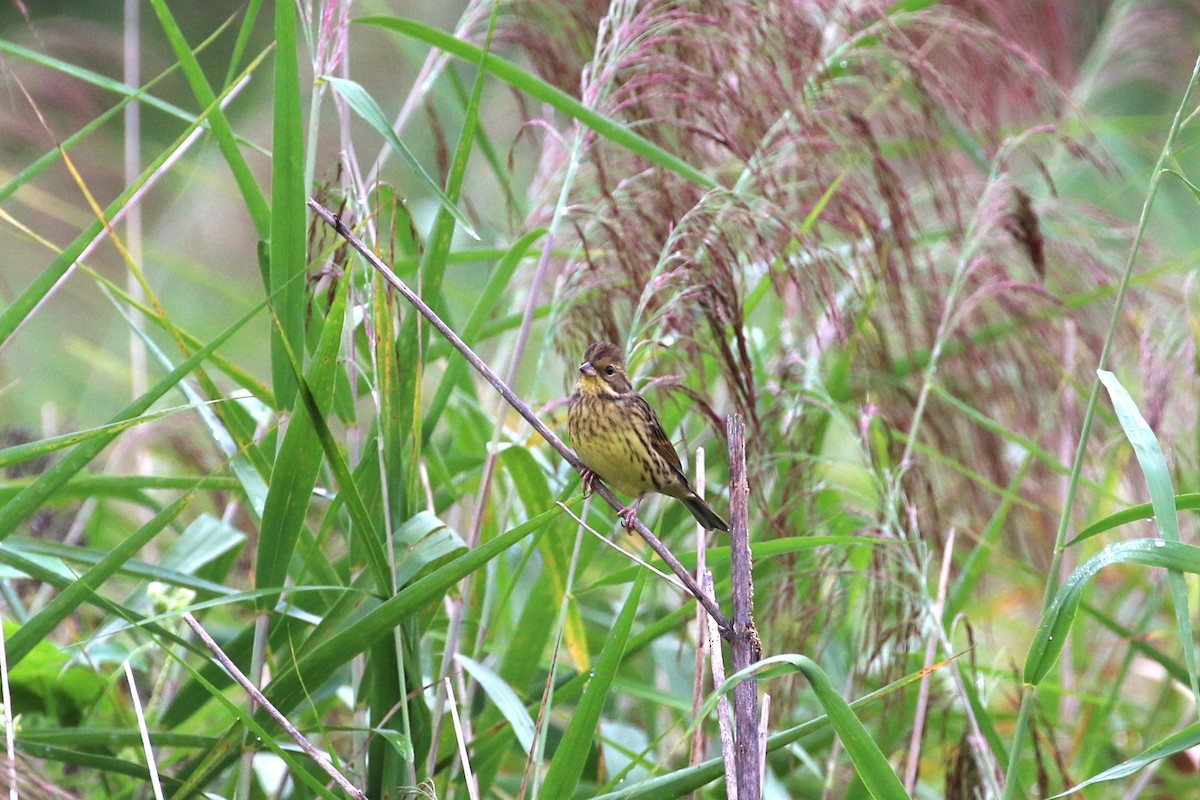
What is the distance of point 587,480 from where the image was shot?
2465 millimetres

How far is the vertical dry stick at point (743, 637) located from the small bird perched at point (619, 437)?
0.88 metres

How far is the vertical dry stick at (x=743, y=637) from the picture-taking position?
5.94ft

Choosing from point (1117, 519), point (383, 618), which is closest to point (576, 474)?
point (383, 618)

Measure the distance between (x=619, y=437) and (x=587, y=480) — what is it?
1.30 ft

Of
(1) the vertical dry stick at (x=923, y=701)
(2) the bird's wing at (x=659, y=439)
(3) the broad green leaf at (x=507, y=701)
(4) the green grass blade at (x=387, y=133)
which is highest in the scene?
(4) the green grass blade at (x=387, y=133)

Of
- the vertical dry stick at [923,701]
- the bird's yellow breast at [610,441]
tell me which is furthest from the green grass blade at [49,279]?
the vertical dry stick at [923,701]

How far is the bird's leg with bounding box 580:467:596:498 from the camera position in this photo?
2.38 meters

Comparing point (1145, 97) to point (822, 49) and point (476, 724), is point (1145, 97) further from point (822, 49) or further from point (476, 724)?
point (476, 724)

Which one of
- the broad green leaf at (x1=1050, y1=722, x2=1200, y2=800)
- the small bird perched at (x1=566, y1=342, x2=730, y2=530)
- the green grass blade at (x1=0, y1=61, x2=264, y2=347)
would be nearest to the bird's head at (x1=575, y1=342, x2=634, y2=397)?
the small bird perched at (x1=566, y1=342, x2=730, y2=530)

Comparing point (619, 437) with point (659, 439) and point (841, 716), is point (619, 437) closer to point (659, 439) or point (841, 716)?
point (659, 439)

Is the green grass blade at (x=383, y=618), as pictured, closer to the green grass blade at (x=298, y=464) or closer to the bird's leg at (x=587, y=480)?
the green grass blade at (x=298, y=464)

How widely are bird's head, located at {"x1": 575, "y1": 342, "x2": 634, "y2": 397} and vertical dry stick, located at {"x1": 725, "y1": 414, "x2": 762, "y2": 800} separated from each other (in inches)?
30.2

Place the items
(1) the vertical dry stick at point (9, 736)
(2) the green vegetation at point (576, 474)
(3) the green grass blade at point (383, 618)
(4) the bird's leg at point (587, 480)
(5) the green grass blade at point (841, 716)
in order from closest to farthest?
(1) the vertical dry stick at point (9, 736) < (5) the green grass blade at point (841, 716) < (3) the green grass blade at point (383, 618) < (2) the green vegetation at point (576, 474) < (4) the bird's leg at point (587, 480)

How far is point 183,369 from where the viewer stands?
2.01 m
